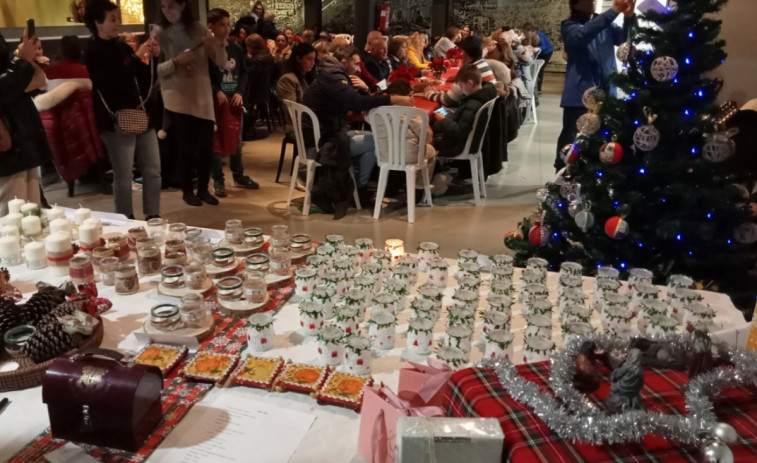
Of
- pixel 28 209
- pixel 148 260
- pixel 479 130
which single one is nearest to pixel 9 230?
pixel 28 209

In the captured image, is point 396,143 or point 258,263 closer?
point 258,263

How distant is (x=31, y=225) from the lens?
229cm

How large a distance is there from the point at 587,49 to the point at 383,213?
6.11ft

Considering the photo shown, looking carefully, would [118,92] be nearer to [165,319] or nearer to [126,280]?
[126,280]

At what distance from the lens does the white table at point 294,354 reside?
1309mm

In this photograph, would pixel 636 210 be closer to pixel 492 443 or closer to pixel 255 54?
pixel 492 443

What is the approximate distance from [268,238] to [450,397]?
1347mm

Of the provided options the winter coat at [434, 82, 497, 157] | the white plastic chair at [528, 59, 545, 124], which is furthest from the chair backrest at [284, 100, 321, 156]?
the white plastic chair at [528, 59, 545, 124]

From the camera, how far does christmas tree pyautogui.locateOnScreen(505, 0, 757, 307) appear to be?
2459mm

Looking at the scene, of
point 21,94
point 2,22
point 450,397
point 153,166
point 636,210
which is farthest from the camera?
point 2,22

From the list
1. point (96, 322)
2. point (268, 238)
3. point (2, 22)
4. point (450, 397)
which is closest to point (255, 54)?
point (2, 22)

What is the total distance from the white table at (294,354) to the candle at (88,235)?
0.16 metres

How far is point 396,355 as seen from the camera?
5.41 ft

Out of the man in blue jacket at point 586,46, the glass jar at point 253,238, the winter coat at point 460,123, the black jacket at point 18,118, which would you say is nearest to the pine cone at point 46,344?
the glass jar at point 253,238
